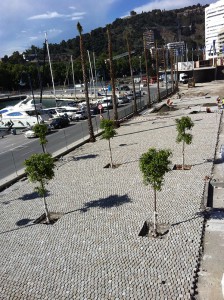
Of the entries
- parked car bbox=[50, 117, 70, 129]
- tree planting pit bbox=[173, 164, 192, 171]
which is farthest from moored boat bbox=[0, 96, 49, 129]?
tree planting pit bbox=[173, 164, 192, 171]

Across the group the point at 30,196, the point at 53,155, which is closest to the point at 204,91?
the point at 53,155

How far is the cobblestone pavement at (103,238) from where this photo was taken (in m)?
9.55

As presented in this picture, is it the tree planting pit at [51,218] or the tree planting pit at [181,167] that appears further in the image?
the tree planting pit at [181,167]

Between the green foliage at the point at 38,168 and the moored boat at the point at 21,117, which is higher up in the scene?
the green foliage at the point at 38,168

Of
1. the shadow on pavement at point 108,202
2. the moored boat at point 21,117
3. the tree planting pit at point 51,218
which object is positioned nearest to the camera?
the tree planting pit at point 51,218

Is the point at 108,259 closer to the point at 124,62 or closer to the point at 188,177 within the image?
the point at 188,177

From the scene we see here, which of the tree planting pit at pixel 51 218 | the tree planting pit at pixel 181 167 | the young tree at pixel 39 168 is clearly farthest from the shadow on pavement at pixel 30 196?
the tree planting pit at pixel 181 167

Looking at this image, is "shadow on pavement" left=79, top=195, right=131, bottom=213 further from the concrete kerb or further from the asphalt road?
the asphalt road

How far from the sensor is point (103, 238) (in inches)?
481

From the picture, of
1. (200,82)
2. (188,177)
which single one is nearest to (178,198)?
(188,177)

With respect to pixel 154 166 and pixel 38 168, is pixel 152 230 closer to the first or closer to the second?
pixel 154 166

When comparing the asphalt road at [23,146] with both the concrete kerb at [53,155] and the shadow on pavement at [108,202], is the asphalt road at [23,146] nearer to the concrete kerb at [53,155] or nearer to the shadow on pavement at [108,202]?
the concrete kerb at [53,155]

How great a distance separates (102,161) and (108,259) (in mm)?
12229

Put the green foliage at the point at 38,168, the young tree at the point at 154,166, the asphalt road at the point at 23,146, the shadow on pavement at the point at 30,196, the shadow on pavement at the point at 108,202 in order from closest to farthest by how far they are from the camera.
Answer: the young tree at the point at 154,166 → the green foliage at the point at 38,168 → the shadow on pavement at the point at 108,202 → the shadow on pavement at the point at 30,196 → the asphalt road at the point at 23,146
